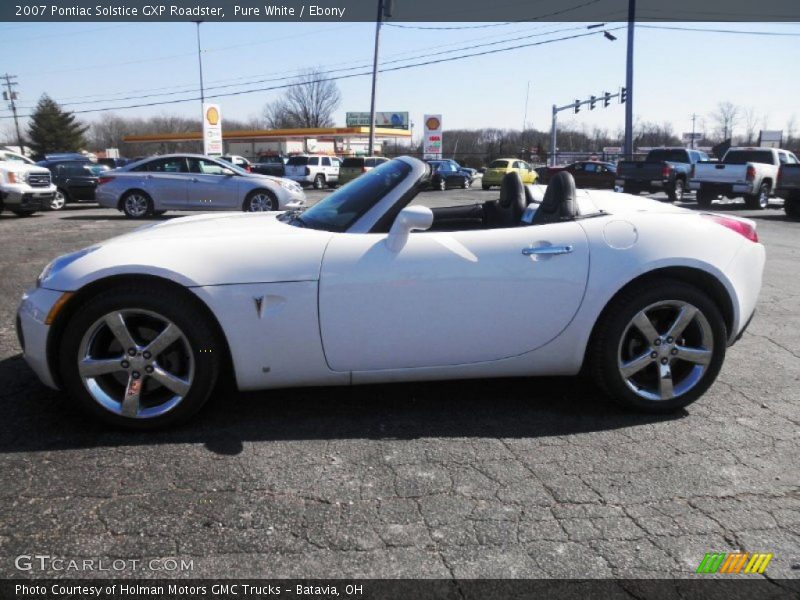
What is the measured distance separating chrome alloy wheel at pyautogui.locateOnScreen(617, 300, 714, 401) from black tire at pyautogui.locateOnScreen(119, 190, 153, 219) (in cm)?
1351

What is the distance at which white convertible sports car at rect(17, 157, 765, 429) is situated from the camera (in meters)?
2.93

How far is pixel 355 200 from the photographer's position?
3385 millimetres

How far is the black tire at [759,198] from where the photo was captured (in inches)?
721

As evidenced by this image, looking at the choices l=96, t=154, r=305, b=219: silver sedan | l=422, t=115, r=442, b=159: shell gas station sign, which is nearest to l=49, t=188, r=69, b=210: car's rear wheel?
l=96, t=154, r=305, b=219: silver sedan

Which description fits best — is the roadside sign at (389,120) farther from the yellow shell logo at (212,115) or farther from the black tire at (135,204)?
the black tire at (135,204)

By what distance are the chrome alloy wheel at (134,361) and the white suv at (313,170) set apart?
28.7 meters

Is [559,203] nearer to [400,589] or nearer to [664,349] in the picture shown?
[664,349]

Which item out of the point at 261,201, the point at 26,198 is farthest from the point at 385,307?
the point at 26,198

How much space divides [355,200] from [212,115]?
3496 centimetres

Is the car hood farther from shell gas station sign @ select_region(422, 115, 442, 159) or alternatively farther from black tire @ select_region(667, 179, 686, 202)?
shell gas station sign @ select_region(422, 115, 442, 159)

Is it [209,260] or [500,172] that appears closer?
[209,260]

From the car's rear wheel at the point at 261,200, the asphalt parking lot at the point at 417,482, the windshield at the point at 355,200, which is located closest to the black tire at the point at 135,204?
the car's rear wheel at the point at 261,200

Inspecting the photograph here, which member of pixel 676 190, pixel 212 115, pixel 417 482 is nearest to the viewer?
pixel 417 482

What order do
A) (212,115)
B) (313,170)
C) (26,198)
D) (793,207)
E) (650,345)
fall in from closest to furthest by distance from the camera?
1. (650,345)
2. (26,198)
3. (793,207)
4. (313,170)
5. (212,115)
